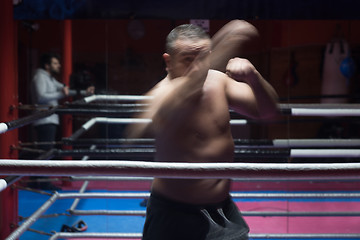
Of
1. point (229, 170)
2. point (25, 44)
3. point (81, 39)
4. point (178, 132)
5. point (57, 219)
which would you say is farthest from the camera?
point (25, 44)

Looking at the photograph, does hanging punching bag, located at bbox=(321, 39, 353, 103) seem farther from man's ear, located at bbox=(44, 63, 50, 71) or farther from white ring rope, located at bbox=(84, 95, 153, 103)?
man's ear, located at bbox=(44, 63, 50, 71)

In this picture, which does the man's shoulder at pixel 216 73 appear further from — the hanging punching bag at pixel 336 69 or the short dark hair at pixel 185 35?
the hanging punching bag at pixel 336 69

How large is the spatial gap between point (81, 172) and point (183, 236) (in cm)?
48

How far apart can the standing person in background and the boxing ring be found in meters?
0.68

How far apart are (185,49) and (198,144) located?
32 centimetres

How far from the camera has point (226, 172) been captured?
1066 mm

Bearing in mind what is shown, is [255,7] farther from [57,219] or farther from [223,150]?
[57,219]

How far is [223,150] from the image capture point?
4.76ft

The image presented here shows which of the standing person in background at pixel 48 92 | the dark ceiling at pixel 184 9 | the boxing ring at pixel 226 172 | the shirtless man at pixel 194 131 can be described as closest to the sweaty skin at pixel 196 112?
the shirtless man at pixel 194 131

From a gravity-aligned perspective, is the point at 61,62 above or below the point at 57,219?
above

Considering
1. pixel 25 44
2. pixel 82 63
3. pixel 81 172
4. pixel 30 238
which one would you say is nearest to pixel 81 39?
pixel 82 63

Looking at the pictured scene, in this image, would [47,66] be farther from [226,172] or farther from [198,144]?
[226,172]

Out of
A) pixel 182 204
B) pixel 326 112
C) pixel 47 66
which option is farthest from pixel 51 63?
pixel 182 204

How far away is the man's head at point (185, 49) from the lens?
1345mm
